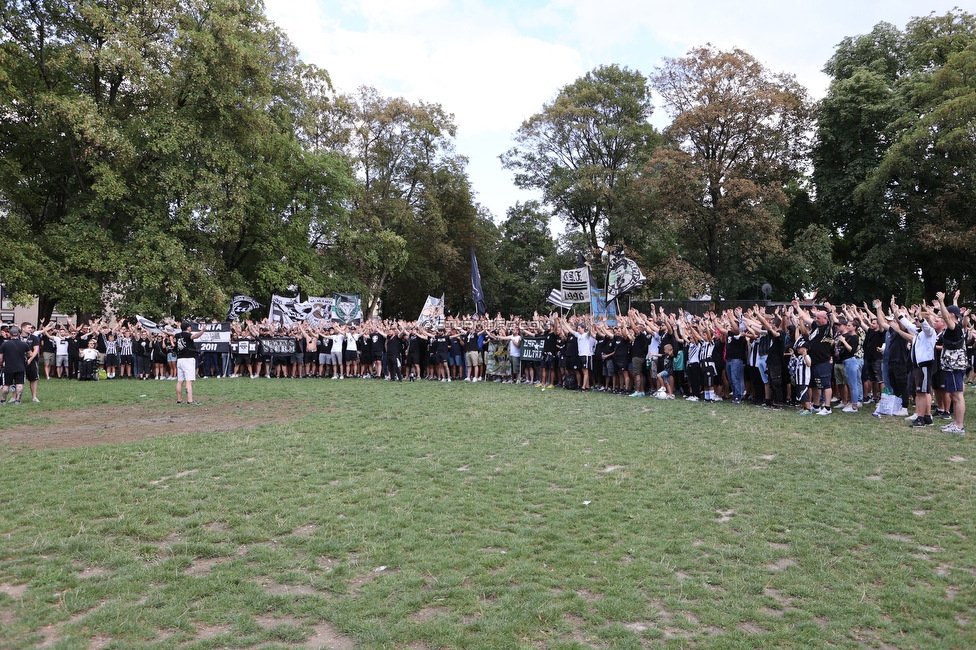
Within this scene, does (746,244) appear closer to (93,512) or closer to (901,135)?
(901,135)

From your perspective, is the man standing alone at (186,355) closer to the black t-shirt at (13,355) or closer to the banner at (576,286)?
the black t-shirt at (13,355)

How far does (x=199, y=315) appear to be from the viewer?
28641 millimetres

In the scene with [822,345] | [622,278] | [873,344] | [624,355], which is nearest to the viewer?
[822,345]

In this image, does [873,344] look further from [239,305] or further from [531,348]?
[239,305]

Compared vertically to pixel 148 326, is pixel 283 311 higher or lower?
higher

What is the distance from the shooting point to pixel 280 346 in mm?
24188

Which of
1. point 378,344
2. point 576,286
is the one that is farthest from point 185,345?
point 576,286

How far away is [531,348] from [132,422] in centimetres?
1193

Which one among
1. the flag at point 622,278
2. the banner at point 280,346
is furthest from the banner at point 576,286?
the banner at point 280,346

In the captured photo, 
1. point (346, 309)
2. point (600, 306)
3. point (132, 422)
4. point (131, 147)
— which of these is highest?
point (131, 147)

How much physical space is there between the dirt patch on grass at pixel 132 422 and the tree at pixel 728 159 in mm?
25904

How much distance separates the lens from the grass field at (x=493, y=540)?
14.0 feet

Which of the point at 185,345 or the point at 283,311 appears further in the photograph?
the point at 283,311

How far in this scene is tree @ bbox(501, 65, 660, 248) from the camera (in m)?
40.8
